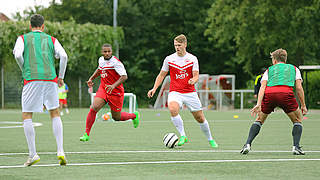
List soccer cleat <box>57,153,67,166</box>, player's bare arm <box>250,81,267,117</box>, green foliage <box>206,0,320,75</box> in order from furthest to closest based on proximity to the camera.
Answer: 1. green foliage <box>206,0,320,75</box>
2. player's bare arm <box>250,81,267,117</box>
3. soccer cleat <box>57,153,67,166</box>

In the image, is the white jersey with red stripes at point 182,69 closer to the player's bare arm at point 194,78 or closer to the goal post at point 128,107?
the player's bare arm at point 194,78

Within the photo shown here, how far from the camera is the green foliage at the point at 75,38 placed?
124 ft

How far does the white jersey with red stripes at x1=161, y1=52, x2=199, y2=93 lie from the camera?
10898 mm

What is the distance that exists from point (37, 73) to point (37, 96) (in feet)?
0.95

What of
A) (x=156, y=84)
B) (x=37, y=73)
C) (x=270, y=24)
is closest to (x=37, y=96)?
(x=37, y=73)

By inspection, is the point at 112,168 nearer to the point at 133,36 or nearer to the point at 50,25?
the point at 50,25

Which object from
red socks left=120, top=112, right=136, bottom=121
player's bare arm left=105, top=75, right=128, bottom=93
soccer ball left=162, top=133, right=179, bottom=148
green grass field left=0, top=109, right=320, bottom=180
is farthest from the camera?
red socks left=120, top=112, right=136, bottom=121

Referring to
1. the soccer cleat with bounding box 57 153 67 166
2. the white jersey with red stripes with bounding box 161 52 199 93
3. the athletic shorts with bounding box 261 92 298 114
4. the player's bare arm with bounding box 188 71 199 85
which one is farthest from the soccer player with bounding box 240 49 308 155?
the soccer cleat with bounding box 57 153 67 166

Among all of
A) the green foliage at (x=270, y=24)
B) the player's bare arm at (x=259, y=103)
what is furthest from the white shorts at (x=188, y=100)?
the green foliage at (x=270, y=24)

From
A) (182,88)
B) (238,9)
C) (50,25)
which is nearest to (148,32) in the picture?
(50,25)

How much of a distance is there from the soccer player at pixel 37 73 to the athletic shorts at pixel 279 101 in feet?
10.7

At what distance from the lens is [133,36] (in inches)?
1807

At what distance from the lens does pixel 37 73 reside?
7.92 meters

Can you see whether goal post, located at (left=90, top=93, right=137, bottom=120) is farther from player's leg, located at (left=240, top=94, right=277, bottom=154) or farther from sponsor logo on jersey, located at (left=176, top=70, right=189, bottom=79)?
player's leg, located at (left=240, top=94, right=277, bottom=154)
